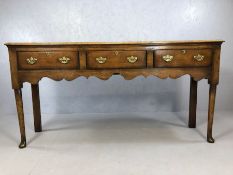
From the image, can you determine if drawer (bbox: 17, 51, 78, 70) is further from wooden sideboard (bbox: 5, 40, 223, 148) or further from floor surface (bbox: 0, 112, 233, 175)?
floor surface (bbox: 0, 112, 233, 175)

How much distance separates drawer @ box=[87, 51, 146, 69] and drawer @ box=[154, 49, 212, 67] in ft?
0.45

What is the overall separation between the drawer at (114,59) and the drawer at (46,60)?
→ 14cm

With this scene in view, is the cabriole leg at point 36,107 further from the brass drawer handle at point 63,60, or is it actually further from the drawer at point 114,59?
the drawer at point 114,59

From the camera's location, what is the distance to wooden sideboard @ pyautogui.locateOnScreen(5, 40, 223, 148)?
1.99 metres

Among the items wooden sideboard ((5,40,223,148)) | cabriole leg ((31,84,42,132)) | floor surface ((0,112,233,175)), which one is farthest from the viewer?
cabriole leg ((31,84,42,132))

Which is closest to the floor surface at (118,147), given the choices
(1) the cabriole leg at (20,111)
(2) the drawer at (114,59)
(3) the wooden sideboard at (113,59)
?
(1) the cabriole leg at (20,111)

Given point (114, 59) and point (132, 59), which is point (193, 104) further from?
point (114, 59)

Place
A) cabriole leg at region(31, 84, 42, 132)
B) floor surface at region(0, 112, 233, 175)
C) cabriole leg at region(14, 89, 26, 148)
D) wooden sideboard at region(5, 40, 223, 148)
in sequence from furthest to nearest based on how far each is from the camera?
1. cabriole leg at region(31, 84, 42, 132)
2. cabriole leg at region(14, 89, 26, 148)
3. wooden sideboard at region(5, 40, 223, 148)
4. floor surface at region(0, 112, 233, 175)

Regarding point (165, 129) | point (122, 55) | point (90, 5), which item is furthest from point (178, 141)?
point (90, 5)

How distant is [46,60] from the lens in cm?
201

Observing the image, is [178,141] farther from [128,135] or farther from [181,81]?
[181,81]

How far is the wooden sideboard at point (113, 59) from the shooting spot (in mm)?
1994

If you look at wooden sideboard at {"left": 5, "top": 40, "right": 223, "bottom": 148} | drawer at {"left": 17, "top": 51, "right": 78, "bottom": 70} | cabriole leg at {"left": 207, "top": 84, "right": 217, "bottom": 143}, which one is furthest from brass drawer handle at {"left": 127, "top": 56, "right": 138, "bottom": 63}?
cabriole leg at {"left": 207, "top": 84, "right": 217, "bottom": 143}

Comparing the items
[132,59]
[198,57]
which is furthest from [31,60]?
[198,57]
